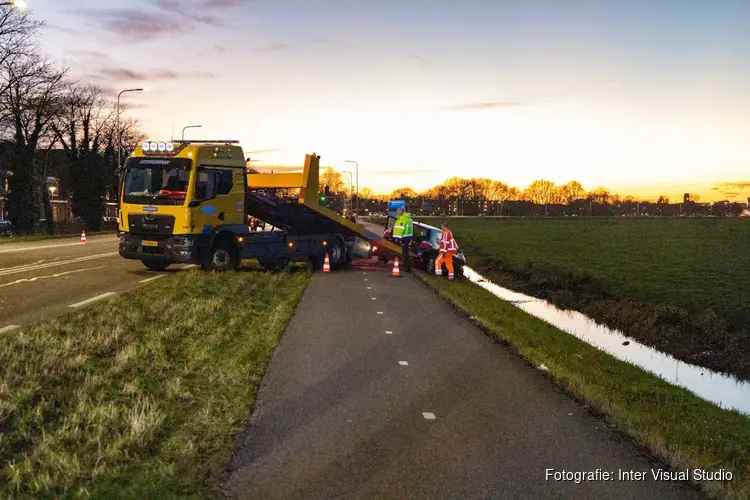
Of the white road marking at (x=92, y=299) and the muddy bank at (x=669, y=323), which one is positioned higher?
the white road marking at (x=92, y=299)

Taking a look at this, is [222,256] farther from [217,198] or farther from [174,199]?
[174,199]

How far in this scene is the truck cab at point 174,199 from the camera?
16.0 meters

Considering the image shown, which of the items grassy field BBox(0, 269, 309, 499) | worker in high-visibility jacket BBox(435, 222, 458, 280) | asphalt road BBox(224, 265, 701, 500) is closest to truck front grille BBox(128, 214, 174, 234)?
grassy field BBox(0, 269, 309, 499)

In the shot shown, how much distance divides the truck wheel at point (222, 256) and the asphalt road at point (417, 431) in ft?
27.2

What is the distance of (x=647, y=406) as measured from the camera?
7387mm

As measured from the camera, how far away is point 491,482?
14.6 ft

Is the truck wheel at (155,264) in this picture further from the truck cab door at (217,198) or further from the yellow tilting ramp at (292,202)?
the yellow tilting ramp at (292,202)

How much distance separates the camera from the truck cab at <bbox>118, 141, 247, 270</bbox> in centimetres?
1598

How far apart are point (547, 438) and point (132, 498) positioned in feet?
10.8

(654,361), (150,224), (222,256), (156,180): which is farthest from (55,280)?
(654,361)

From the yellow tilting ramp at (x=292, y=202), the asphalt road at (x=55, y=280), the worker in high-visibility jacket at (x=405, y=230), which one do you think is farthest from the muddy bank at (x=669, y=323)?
the asphalt road at (x=55, y=280)

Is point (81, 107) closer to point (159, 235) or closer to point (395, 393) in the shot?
point (159, 235)

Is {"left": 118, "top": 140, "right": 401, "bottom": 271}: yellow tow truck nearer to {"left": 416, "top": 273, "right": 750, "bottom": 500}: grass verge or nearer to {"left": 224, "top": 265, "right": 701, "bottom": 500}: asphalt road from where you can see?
{"left": 416, "top": 273, "right": 750, "bottom": 500}: grass verge

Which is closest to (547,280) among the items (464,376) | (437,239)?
(437,239)
